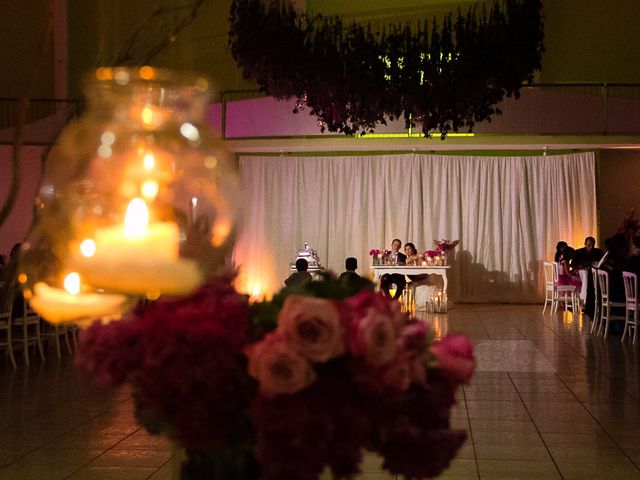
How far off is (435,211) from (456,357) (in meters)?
15.3

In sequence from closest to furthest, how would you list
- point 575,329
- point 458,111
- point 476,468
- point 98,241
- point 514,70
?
1. point 98,241
2. point 476,468
3. point 514,70
4. point 458,111
5. point 575,329

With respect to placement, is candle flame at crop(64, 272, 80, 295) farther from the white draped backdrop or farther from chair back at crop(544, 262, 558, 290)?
the white draped backdrop

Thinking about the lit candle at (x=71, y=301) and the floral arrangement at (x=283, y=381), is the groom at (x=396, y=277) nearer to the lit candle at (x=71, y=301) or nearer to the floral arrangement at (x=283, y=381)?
the floral arrangement at (x=283, y=381)

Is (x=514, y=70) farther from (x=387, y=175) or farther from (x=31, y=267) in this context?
(x=387, y=175)

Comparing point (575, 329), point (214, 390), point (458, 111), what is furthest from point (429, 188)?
point (214, 390)

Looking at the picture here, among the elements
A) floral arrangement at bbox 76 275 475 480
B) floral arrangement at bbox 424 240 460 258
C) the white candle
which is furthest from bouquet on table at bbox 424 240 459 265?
the white candle

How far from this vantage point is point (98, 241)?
937 millimetres

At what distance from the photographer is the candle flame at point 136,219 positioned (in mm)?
927

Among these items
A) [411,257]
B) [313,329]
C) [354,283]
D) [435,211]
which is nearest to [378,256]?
[411,257]

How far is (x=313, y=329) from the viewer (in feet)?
3.47

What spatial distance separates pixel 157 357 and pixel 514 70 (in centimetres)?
622

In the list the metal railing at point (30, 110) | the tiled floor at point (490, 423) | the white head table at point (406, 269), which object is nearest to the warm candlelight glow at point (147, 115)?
the tiled floor at point (490, 423)

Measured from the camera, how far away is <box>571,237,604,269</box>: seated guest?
13391mm

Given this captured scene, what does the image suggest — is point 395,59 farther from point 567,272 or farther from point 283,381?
point 567,272
